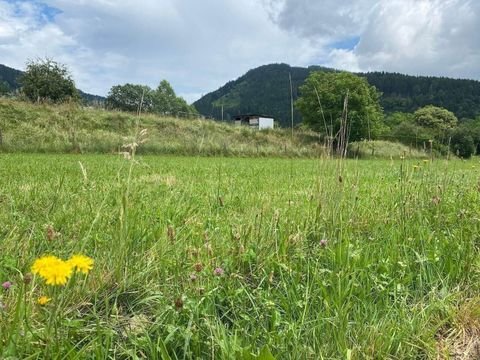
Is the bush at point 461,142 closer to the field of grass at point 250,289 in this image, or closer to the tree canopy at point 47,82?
the field of grass at point 250,289

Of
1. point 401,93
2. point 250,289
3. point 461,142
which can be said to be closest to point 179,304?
point 250,289

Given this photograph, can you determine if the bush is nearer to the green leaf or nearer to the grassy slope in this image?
the green leaf

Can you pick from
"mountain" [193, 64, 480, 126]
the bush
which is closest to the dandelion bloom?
the bush

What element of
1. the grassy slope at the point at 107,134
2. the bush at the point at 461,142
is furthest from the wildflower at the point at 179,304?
the grassy slope at the point at 107,134

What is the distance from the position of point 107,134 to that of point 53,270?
21.7 m

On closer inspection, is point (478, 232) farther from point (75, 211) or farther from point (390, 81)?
point (390, 81)

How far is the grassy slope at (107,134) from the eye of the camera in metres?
18.7

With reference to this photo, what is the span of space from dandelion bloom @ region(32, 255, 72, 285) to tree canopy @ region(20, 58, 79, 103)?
3490cm

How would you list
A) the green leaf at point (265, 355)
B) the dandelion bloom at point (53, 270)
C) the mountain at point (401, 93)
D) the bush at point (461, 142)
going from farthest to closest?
the mountain at point (401, 93)
the bush at point (461, 142)
the green leaf at point (265, 355)
the dandelion bloom at point (53, 270)

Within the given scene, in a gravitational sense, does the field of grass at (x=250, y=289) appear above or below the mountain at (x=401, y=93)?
below

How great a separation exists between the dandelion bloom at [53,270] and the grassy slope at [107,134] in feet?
47.8

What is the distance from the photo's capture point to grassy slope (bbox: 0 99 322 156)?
18.7 m

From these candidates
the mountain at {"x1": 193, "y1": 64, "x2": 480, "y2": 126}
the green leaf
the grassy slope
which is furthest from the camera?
the mountain at {"x1": 193, "y1": 64, "x2": 480, "y2": 126}

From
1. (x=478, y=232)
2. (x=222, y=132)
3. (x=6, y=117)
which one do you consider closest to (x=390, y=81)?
(x=222, y=132)
